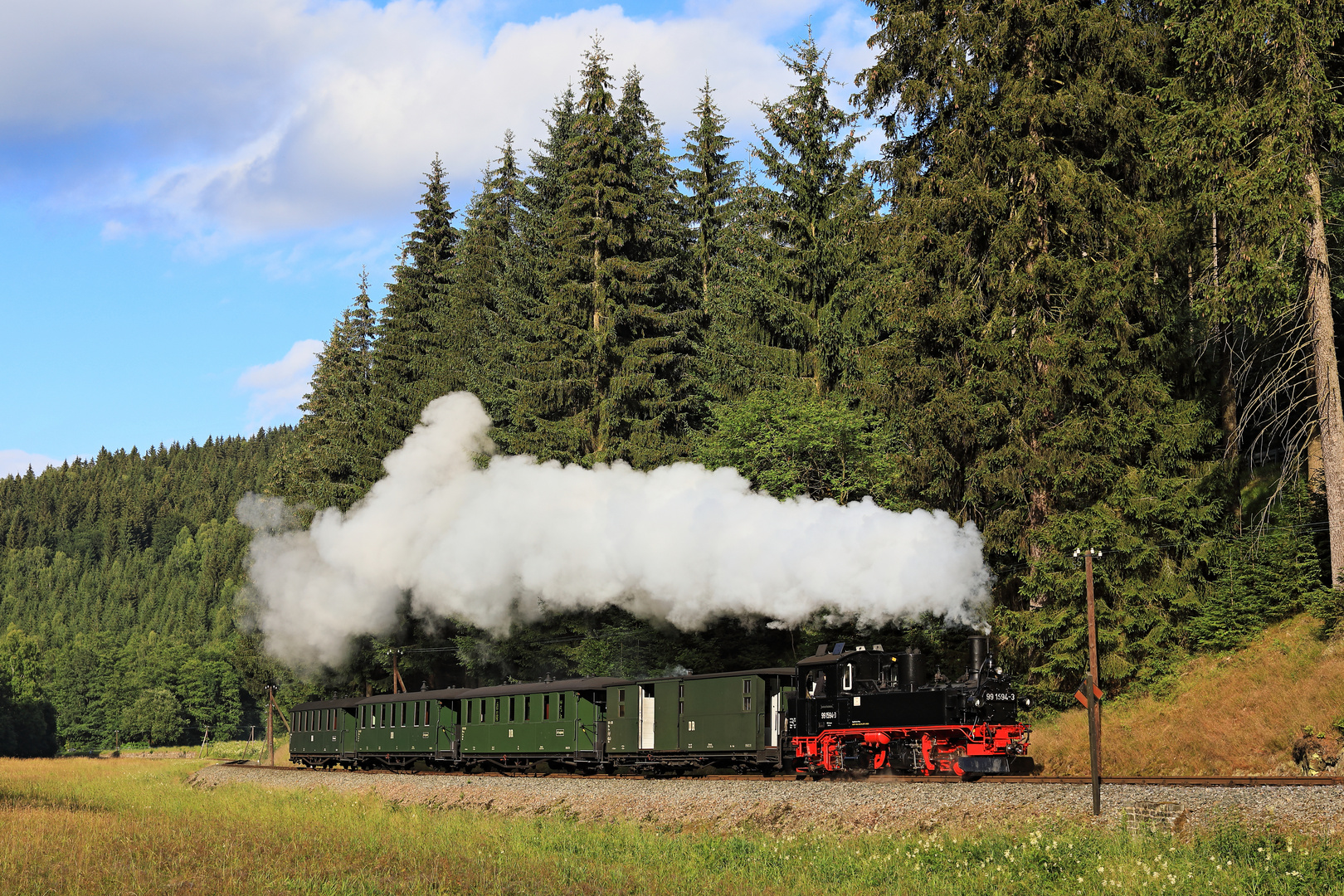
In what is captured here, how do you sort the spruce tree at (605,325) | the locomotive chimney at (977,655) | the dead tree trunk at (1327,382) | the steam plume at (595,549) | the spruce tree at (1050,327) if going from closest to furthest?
the locomotive chimney at (977,655) → the dead tree trunk at (1327,382) → the steam plume at (595,549) → the spruce tree at (1050,327) → the spruce tree at (605,325)

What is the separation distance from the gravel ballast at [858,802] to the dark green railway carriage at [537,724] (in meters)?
1.47

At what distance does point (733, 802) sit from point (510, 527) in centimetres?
1437

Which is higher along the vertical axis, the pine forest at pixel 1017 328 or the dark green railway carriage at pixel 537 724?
the pine forest at pixel 1017 328

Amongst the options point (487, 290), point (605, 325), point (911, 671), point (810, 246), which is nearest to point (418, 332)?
point (487, 290)

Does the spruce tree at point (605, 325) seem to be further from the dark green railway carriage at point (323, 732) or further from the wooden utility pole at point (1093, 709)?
the wooden utility pole at point (1093, 709)

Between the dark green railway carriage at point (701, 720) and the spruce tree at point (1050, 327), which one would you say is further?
the spruce tree at point (1050, 327)

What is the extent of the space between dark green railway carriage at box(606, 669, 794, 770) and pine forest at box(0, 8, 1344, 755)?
3.43m

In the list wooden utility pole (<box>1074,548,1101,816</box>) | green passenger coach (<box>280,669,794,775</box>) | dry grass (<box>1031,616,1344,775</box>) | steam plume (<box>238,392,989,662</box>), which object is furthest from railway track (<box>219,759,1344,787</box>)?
steam plume (<box>238,392,989,662</box>)

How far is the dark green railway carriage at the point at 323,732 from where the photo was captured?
40344 millimetres

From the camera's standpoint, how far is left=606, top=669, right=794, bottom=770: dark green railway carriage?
24000 mm

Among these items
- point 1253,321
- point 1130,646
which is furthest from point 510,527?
point 1253,321

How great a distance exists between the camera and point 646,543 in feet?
94.4

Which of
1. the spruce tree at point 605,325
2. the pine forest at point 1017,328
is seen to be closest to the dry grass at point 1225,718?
the pine forest at point 1017,328

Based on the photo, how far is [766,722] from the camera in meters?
24.1
